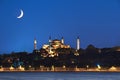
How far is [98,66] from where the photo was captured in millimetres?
198625

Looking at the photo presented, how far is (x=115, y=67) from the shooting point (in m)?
200

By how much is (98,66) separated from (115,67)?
5.10 m

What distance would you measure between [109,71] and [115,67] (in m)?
2.19

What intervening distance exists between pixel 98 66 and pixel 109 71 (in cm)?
354

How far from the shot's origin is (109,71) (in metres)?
199
